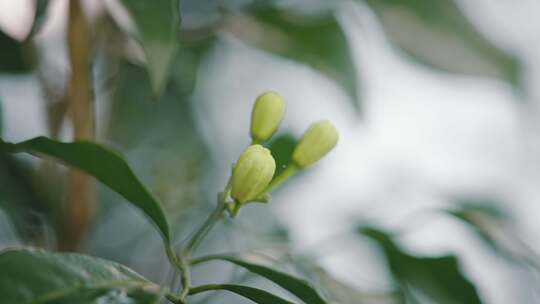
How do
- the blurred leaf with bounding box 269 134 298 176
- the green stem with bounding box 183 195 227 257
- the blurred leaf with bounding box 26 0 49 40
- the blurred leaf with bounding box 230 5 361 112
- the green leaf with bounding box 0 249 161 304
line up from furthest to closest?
the blurred leaf with bounding box 230 5 361 112, the blurred leaf with bounding box 269 134 298 176, the blurred leaf with bounding box 26 0 49 40, the green stem with bounding box 183 195 227 257, the green leaf with bounding box 0 249 161 304

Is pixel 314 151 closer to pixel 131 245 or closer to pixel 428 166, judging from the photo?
pixel 131 245

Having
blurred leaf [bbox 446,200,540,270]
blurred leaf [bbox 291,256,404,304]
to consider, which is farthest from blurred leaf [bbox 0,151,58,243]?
blurred leaf [bbox 446,200,540,270]

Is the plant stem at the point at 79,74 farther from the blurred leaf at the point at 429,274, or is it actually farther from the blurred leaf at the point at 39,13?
the blurred leaf at the point at 429,274

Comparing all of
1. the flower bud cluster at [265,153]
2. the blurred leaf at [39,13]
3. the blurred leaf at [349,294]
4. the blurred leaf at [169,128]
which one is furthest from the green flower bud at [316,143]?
the blurred leaf at [169,128]

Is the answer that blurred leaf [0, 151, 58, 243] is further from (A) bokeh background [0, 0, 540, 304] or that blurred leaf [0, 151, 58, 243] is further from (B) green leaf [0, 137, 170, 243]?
(B) green leaf [0, 137, 170, 243]

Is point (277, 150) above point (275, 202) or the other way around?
above

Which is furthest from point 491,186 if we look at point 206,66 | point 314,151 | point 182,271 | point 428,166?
point 182,271

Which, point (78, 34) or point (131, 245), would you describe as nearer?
point (78, 34)
